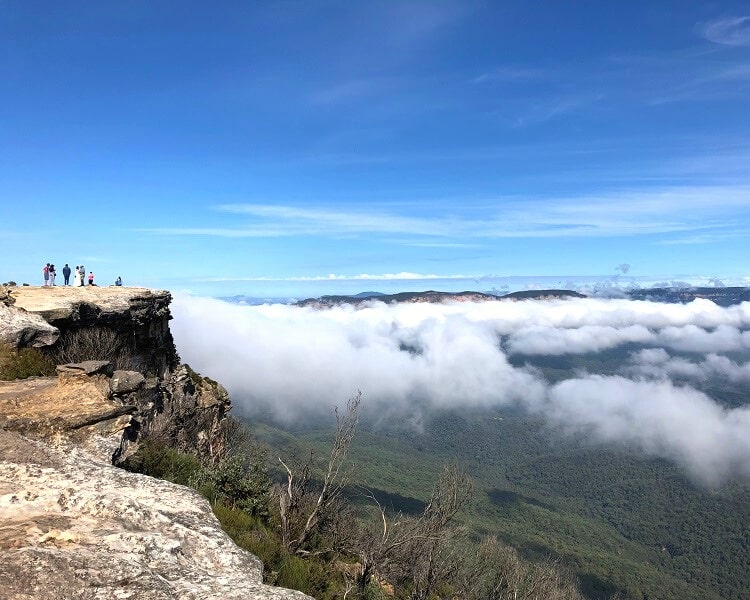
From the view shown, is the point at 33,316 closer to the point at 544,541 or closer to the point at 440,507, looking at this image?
the point at 440,507

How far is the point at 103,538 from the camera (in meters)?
7.84

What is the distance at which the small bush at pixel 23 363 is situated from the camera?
57.0 ft

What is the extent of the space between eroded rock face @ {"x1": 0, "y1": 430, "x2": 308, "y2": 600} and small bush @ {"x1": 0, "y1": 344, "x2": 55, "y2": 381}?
322 inches

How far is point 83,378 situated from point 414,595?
747 inches

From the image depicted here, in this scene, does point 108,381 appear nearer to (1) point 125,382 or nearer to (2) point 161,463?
(1) point 125,382

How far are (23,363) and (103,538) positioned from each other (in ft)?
44.8

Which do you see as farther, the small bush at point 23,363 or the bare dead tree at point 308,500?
the bare dead tree at point 308,500

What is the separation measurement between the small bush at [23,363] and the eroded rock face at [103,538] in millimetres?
8176

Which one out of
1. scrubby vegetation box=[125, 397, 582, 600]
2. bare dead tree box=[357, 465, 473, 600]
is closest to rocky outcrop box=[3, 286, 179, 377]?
scrubby vegetation box=[125, 397, 582, 600]

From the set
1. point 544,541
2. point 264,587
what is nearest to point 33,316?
point 264,587

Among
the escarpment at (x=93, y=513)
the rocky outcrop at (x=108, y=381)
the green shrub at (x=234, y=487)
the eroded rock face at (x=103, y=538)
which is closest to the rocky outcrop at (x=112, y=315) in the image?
the rocky outcrop at (x=108, y=381)

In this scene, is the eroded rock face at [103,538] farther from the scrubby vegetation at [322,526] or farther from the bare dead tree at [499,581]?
the bare dead tree at [499,581]

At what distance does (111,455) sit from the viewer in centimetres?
1166

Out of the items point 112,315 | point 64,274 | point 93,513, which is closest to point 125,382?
point 93,513
